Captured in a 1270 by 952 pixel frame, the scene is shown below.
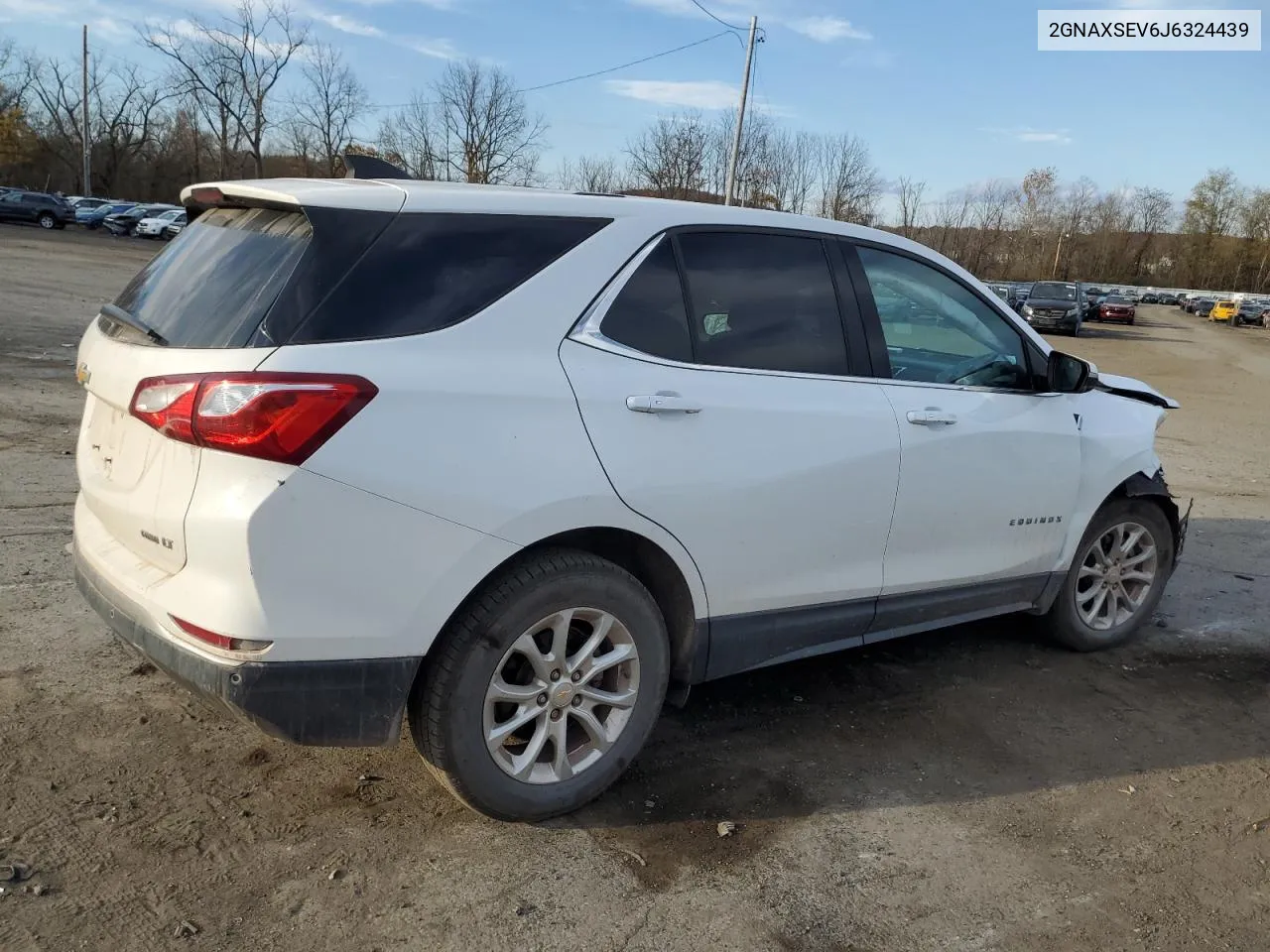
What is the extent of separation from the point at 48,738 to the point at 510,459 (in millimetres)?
1940

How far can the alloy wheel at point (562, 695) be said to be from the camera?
118 inches

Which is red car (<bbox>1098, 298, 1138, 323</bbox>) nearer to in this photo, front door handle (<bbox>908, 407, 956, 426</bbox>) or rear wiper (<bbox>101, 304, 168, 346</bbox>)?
front door handle (<bbox>908, 407, 956, 426</bbox>)

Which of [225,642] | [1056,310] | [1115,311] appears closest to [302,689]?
[225,642]

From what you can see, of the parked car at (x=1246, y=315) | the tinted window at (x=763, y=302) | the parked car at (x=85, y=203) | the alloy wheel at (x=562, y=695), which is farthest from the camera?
the parked car at (x=1246, y=315)

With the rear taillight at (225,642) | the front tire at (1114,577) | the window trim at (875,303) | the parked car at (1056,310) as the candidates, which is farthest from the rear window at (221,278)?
the parked car at (1056,310)

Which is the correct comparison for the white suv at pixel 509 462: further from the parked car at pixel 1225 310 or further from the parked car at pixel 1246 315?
the parked car at pixel 1225 310

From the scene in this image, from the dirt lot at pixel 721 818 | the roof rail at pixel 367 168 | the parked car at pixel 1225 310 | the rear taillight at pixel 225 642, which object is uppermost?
the parked car at pixel 1225 310

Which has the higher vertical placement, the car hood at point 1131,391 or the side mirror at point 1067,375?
the side mirror at point 1067,375

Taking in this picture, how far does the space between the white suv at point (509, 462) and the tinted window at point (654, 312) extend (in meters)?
0.01

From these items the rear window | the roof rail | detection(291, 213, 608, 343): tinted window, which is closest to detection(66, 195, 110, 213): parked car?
the roof rail

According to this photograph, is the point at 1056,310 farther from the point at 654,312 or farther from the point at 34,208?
the point at 34,208

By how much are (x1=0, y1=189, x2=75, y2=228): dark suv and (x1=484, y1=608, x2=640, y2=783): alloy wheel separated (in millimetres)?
55231

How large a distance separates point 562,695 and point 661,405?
3.04 ft

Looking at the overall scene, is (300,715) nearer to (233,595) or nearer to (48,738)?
(233,595)
